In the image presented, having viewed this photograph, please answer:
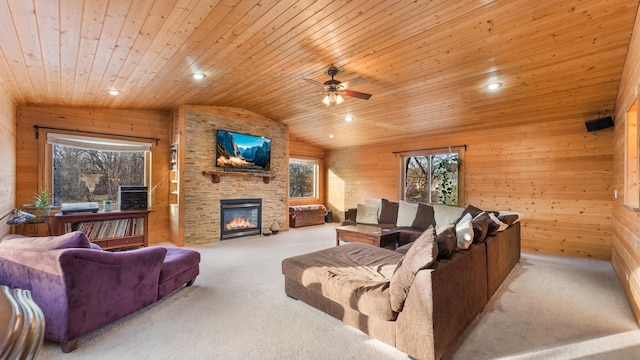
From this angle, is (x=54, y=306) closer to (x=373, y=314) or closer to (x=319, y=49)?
(x=373, y=314)

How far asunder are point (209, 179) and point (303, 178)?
11.6 feet

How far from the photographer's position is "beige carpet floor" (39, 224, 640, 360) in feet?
6.62

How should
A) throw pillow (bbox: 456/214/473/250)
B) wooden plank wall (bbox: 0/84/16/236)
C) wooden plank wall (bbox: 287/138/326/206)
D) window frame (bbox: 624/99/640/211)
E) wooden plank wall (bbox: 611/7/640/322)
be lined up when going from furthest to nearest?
wooden plank wall (bbox: 287/138/326/206) < wooden plank wall (bbox: 0/84/16/236) < window frame (bbox: 624/99/640/211) < wooden plank wall (bbox: 611/7/640/322) < throw pillow (bbox: 456/214/473/250)

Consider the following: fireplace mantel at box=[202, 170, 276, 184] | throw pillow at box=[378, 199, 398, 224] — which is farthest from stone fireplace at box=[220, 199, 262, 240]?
throw pillow at box=[378, 199, 398, 224]

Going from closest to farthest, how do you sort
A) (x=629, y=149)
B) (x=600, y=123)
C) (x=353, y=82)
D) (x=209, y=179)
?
1. (x=629, y=149)
2. (x=353, y=82)
3. (x=600, y=123)
4. (x=209, y=179)

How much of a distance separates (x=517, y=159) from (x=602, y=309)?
3.14m

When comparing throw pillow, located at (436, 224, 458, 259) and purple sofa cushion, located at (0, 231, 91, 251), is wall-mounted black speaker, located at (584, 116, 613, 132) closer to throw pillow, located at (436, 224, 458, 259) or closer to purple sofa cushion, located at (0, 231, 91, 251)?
throw pillow, located at (436, 224, 458, 259)

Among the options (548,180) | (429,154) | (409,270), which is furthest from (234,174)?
(548,180)

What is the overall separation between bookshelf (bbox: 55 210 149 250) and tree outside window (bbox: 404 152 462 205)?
5.76 meters

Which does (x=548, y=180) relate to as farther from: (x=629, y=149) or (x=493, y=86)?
(x=493, y=86)

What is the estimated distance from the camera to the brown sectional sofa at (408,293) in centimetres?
186

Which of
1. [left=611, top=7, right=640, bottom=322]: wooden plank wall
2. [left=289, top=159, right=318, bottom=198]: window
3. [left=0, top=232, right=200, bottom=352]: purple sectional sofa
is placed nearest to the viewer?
[left=0, top=232, right=200, bottom=352]: purple sectional sofa

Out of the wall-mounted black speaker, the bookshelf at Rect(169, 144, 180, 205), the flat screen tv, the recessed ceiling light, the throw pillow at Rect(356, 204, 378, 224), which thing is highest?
the recessed ceiling light

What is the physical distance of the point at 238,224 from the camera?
19.9 feet
